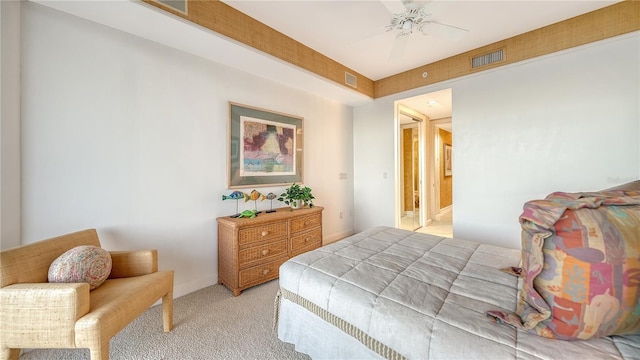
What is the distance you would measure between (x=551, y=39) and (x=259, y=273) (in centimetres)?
407

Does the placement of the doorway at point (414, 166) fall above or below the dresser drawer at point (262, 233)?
above

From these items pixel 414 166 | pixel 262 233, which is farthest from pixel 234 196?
pixel 414 166

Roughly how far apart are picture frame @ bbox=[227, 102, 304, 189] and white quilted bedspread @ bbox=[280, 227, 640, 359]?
59.9 inches

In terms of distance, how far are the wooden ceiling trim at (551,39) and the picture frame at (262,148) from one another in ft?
6.92

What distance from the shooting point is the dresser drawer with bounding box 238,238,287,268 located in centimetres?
230

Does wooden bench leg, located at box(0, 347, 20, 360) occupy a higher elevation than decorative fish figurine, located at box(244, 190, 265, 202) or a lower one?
lower

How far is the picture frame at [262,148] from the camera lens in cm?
265

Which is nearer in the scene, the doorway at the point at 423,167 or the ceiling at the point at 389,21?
the ceiling at the point at 389,21

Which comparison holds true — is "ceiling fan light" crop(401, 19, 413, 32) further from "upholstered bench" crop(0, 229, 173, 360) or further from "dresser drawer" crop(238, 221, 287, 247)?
"upholstered bench" crop(0, 229, 173, 360)

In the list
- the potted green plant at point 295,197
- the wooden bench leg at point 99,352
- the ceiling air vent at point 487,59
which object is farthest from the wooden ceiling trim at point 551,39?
the wooden bench leg at point 99,352

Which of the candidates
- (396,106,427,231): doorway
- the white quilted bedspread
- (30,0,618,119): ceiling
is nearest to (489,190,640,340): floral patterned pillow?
the white quilted bedspread

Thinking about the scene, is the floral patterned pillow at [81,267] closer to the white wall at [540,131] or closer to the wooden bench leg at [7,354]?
the wooden bench leg at [7,354]

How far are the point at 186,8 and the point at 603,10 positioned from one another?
3.90 metres

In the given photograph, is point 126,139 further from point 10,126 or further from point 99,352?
point 99,352
